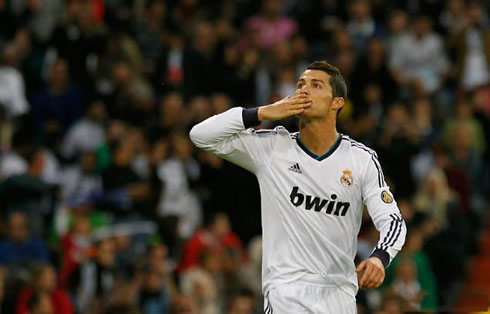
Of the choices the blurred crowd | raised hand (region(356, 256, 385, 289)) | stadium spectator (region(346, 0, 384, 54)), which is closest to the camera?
raised hand (region(356, 256, 385, 289))

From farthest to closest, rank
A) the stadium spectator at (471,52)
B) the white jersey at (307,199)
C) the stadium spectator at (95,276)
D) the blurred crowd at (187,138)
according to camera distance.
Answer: the stadium spectator at (471,52) → the blurred crowd at (187,138) → the stadium spectator at (95,276) → the white jersey at (307,199)

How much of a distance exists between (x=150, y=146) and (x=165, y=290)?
271 cm

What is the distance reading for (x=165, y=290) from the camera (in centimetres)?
1304

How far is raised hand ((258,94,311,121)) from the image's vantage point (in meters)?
7.68

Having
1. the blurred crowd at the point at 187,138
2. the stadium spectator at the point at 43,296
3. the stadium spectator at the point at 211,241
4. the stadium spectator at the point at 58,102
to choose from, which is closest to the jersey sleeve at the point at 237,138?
the blurred crowd at the point at 187,138

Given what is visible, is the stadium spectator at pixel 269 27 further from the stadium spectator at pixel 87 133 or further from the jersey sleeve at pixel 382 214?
the jersey sleeve at pixel 382 214

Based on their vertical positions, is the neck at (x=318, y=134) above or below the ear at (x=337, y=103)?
below

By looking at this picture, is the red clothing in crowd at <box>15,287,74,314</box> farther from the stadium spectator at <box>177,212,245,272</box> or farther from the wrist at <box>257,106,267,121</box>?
the wrist at <box>257,106,267,121</box>

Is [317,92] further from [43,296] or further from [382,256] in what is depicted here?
[43,296]

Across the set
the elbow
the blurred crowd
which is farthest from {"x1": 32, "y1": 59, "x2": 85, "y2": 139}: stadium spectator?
the elbow

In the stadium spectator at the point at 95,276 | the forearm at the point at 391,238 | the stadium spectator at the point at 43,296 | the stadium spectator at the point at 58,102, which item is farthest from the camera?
the stadium spectator at the point at 58,102

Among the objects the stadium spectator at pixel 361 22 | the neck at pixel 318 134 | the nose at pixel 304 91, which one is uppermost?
the stadium spectator at pixel 361 22

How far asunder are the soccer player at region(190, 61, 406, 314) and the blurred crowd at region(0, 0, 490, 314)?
369 centimetres

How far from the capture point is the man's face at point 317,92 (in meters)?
7.88
